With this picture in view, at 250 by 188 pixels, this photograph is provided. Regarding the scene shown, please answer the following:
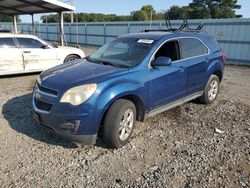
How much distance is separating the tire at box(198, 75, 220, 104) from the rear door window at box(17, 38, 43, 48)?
5895mm

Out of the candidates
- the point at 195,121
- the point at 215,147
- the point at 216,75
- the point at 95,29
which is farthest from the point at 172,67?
the point at 95,29

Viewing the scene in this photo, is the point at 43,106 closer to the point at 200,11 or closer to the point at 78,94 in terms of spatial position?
the point at 78,94

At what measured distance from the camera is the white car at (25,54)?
8.41 meters

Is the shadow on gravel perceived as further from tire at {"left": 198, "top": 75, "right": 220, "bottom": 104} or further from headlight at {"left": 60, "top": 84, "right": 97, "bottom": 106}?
tire at {"left": 198, "top": 75, "right": 220, "bottom": 104}

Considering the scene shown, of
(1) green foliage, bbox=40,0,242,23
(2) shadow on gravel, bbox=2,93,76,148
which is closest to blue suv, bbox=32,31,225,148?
(2) shadow on gravel, bbox=2,93,76,148

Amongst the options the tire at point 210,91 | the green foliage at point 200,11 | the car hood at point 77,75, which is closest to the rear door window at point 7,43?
the car hood at point 77,75

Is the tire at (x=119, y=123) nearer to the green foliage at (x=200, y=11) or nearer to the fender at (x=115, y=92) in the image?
the fender at (x=115, y=92)

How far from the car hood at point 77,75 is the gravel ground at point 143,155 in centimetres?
101

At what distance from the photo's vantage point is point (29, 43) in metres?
8.92

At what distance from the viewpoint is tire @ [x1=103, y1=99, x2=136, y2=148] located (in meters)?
3.81

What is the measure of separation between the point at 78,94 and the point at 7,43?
5986 mm

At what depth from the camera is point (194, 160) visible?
3801 millimetres

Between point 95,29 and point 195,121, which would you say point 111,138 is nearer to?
point 195,121

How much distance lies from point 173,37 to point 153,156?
2436 millimetres
